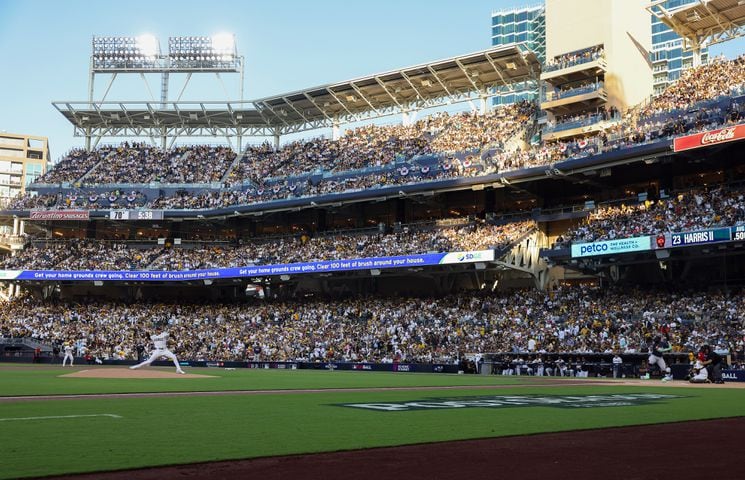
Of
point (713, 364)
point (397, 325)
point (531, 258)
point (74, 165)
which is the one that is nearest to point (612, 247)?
point (531, 258)

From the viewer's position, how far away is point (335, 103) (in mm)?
61812

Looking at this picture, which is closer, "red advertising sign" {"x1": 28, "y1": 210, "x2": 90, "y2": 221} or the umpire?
the umpire

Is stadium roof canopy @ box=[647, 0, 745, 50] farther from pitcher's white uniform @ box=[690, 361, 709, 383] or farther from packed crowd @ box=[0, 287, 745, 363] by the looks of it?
pitcher's white uniform @ box=[690, 361, 709, 383]

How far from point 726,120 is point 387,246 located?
22527 mm

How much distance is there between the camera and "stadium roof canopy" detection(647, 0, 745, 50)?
46094mm

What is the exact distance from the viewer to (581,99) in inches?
1887

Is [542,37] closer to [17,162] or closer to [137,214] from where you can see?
[137,214]

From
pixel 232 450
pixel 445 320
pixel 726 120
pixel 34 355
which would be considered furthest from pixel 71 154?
pixel 232 450

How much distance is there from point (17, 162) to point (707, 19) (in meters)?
123

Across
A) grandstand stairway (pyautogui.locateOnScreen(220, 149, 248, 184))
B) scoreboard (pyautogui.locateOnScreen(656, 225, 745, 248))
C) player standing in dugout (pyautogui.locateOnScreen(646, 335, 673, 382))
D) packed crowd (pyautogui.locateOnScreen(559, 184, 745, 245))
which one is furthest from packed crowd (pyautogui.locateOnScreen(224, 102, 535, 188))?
player standing in dugout (pyautogui.locateOnScreen(646, 335, 673, 382))

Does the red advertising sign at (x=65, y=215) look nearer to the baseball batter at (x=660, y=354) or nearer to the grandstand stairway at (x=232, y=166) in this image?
the grandstand stairway at (x=232, y=166)

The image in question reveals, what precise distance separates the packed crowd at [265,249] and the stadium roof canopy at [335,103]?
1210 cm

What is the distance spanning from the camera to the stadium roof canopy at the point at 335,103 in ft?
179

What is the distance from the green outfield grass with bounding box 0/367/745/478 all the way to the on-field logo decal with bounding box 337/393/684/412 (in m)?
0.52
